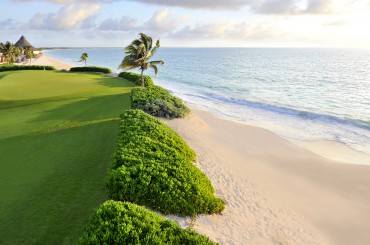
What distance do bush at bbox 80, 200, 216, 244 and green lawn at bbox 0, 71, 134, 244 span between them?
1.61 metres

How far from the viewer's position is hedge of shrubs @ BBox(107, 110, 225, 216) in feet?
34.4

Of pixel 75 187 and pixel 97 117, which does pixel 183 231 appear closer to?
pixel 75 187

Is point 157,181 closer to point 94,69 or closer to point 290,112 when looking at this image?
point 290,112

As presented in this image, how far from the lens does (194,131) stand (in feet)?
77.3

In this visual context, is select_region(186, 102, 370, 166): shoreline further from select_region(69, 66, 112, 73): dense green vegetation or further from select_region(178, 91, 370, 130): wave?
select_region(69, 66, 112, 73): dense green vegetation

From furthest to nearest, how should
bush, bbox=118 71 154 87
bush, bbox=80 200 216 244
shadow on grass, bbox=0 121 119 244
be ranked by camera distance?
1. bush, bbox=118 71 154 87
2. shadow on grass, bbox=0 121 119 244
3. bush, bbox=80 200 216 244

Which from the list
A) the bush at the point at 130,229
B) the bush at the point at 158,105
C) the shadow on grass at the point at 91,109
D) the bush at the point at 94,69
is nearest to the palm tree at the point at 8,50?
the bush at the point at 94,69

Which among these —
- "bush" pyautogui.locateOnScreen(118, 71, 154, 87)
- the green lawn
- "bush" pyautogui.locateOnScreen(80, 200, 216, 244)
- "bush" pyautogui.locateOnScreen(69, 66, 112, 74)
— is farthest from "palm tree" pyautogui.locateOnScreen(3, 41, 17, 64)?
"bush" pyautogui.locateOnScreen(80, 200, 216, 244)

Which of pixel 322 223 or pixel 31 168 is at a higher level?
pixel 31 168

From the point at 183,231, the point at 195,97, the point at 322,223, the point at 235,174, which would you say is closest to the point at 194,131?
the point at 235,174

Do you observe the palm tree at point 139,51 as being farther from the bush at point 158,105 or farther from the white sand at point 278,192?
the white sand at point 278,192

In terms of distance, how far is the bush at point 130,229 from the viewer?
7.39 m

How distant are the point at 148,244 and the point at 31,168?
872 cm

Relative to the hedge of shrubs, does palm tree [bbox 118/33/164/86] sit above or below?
above
